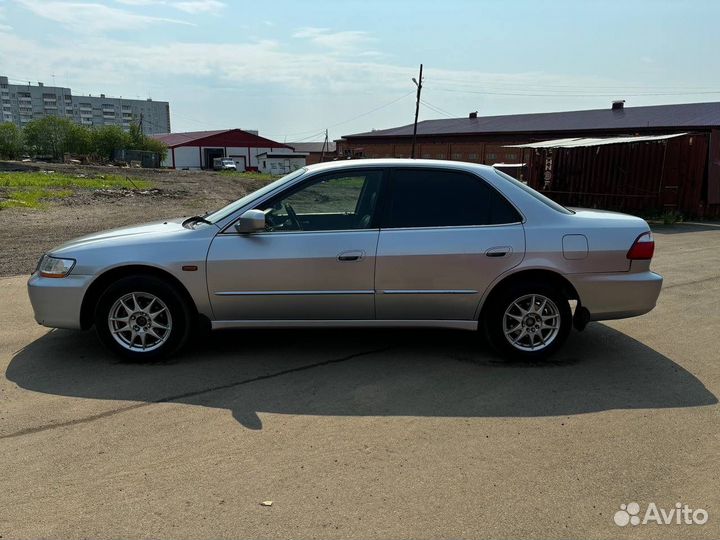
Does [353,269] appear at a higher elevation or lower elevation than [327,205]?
lower

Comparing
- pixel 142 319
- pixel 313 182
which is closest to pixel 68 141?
pixel 142 319

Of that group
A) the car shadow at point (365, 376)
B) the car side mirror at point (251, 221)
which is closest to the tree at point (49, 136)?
the car shadow at point (365, 376)

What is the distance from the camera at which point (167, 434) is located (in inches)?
144

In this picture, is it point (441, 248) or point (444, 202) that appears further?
point (444, 202)

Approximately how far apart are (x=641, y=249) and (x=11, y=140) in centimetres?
8265

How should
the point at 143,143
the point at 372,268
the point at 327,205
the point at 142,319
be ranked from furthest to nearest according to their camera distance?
the point at 143,143, the point at 327,205, the point at 142,319, the point at 372,268

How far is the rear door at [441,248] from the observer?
4.76 metres

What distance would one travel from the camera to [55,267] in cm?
482

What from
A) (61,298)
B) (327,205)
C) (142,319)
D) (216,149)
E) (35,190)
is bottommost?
(142,319)

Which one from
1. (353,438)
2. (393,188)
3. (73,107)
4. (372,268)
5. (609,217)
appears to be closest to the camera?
(353,438)

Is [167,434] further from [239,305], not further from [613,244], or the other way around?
[613,244]

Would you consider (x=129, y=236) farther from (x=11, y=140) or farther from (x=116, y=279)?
(x=11, y=140)

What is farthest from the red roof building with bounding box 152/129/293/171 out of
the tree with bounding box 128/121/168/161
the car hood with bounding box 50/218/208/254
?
the car hood with bounding box 50/218/208/254

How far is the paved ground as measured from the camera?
286 centimetres
